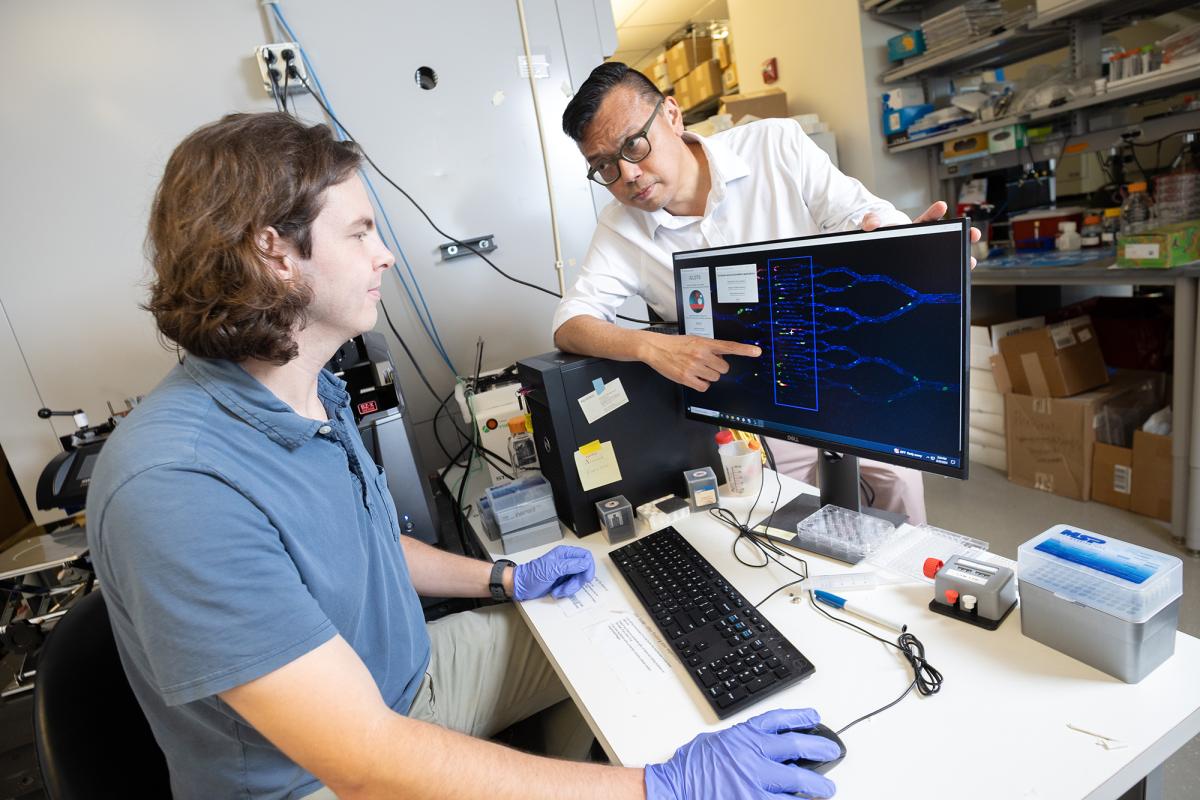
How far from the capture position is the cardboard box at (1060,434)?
234cm

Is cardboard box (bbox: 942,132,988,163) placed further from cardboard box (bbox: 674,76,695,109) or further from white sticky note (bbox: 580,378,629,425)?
white sticky note (bbox: 580,378,629,425)

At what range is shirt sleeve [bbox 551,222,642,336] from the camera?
1.63 meters

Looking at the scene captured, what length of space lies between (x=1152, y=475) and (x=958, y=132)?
5.52 ft

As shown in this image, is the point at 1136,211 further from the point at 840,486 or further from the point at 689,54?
the point at 689,54

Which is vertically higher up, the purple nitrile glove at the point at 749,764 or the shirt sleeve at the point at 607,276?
the shirt sleeve at the point at 607,276

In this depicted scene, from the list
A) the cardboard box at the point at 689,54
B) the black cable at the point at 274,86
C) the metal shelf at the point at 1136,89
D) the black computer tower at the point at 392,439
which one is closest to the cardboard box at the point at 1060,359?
the metal shelf at the point at 1136,89

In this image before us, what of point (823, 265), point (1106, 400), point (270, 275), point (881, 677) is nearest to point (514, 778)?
point (881, 677)

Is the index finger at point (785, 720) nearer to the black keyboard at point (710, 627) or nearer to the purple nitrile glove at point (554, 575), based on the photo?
the black keyboard at point (710, 627)

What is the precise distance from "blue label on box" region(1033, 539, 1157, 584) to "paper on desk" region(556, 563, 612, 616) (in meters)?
0.64

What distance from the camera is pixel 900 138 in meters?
3.27

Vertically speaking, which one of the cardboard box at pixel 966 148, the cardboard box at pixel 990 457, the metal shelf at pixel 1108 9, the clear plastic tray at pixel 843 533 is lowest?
the cardboard box at pixel 990 457

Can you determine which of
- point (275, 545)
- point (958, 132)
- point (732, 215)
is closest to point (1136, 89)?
point (958, 132)

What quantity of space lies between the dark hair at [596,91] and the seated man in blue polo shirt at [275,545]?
0.67 m

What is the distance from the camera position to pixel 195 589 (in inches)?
25.8
